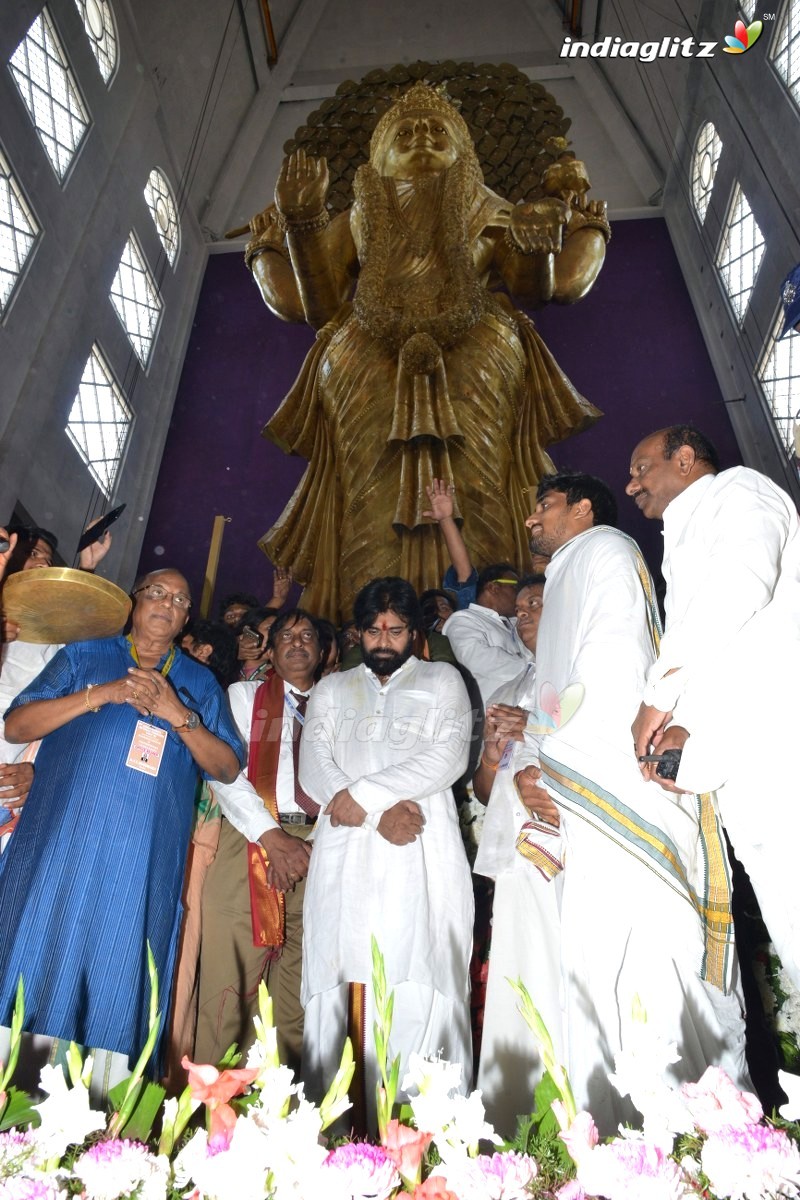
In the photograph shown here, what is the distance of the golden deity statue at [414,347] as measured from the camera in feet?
13.6

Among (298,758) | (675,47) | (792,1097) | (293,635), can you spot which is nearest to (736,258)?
(675,47)

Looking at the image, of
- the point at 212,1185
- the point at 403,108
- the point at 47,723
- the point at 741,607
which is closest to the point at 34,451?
the point at 403,108

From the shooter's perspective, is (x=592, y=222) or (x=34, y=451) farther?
(x=34, y=451)

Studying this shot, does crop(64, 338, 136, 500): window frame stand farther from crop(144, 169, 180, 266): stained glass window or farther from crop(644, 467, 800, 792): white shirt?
crop(644, 467, 800, 792): white shirt

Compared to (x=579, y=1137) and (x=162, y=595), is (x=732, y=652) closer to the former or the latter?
(x=579, y=1137)

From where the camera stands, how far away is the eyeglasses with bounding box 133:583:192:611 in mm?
2213

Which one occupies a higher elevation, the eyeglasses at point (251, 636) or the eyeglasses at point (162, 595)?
the eyeglasses at point (251, 636)

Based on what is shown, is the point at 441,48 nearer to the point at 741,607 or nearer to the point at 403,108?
the point at 403,108

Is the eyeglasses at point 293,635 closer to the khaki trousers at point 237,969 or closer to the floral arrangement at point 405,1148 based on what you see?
the khaki trousers at point 237,969

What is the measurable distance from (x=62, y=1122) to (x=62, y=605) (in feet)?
4.65

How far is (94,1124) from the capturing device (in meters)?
0.86

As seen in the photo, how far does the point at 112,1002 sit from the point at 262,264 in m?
4.14

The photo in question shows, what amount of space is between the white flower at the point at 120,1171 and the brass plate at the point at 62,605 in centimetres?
134

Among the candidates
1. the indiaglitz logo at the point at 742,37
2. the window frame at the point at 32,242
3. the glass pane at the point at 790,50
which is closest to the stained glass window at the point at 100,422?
the window frame at the point at 32,242
